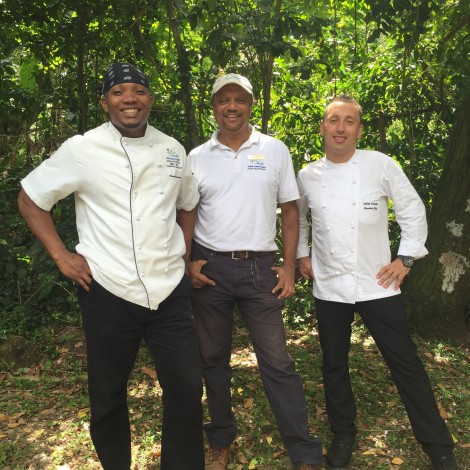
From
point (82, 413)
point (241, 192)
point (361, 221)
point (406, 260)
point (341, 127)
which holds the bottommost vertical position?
point (82, 413)

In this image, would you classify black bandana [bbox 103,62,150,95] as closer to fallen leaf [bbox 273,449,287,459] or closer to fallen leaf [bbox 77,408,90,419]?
fallen leaf [bbox 273,449,287,459]

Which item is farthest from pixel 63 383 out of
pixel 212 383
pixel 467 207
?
pixel 467 207

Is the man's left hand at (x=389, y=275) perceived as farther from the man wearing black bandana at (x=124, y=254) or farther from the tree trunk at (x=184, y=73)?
the tree trunk at (x=184, y=73)

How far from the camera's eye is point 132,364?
291 centimetres

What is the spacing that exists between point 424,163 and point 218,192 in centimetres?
391

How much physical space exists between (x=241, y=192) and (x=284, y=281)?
22.8 inches

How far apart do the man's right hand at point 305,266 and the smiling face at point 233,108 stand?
2.85 ft

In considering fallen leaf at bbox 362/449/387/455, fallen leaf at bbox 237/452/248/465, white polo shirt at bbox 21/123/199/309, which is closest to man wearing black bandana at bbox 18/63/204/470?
white polo shirt at bbox 21/123/199/309

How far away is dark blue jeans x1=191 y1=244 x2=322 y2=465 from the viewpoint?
319 cm

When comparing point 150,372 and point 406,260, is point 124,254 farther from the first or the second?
point 150,372

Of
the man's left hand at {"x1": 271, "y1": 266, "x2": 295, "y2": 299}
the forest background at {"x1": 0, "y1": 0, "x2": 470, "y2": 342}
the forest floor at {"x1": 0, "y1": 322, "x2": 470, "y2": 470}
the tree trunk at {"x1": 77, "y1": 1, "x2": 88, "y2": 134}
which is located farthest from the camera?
the tree trunk at {"x1": 77, "y1": 1, "x2": 88, "y2": 134}

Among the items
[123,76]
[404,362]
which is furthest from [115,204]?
[404,362]

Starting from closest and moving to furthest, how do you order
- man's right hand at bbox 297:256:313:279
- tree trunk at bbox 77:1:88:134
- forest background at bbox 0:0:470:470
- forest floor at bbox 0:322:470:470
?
man's right hand at bbox 297:256:313:279, forest floor at bbox 0:322:470:470, forest background at bbox 0:0:470:470, tree trunk at bbox 77:1:88:134

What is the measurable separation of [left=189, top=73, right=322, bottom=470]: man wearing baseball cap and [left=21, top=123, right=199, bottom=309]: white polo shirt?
444 millimetres
